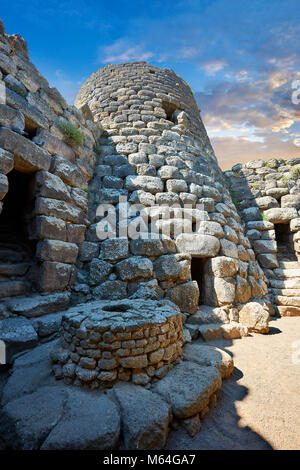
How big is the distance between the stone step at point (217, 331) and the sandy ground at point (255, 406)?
13 centimetres

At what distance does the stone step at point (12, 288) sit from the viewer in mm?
2844

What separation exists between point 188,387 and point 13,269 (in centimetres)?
273

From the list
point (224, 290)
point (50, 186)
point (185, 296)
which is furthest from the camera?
point (224, 290)

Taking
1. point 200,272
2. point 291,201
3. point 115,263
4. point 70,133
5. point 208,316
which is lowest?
point 208,316

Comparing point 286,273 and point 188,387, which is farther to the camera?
point 286,273

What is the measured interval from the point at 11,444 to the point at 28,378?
64cm

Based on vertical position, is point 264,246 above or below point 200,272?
above

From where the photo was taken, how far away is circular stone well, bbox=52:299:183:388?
1.99 m

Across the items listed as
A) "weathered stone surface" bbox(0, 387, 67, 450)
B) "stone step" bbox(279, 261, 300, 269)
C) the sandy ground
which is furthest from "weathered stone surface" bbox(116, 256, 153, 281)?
"stone step" bbox(279, 261, 300, 269)

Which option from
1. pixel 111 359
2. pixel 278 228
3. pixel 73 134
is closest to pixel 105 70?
pixel 73 134

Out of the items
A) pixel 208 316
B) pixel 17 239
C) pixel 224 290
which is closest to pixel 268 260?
pixel 224 290

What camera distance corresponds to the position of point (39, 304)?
288cm

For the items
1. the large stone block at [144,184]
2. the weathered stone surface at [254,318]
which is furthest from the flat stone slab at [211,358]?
the large stone block at [144,184]

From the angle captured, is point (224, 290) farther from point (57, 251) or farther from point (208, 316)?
point (57, 251)
